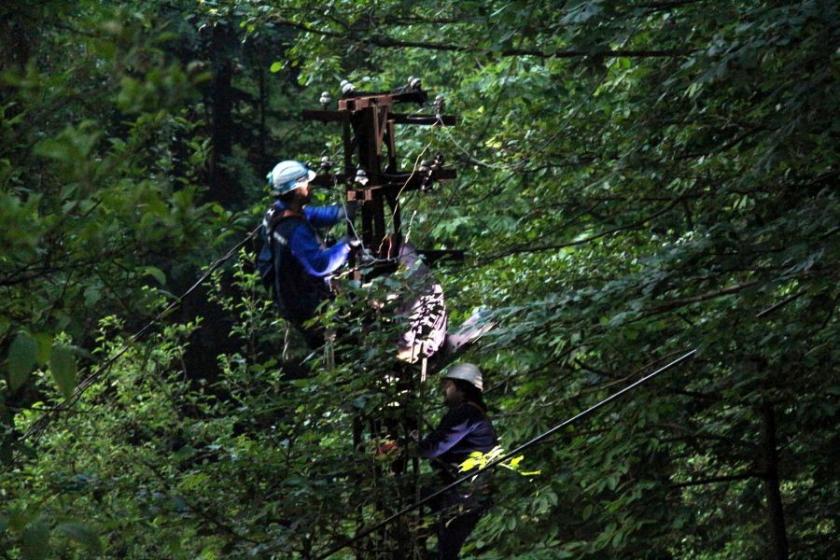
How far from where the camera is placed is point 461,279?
7.04m

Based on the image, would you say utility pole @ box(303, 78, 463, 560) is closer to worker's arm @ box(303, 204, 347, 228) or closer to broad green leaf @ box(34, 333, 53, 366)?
worker's arm @ box(303, 204, 347, 228)

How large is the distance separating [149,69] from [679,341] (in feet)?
12.7

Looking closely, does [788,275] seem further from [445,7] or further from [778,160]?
[445,7]

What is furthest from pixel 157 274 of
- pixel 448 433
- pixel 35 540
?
pixel 448 433

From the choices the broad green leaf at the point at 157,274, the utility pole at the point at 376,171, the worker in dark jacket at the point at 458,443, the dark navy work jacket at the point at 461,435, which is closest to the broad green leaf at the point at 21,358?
the broad green leaf at the point at 157,274

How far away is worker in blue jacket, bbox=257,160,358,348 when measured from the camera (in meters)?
6.17

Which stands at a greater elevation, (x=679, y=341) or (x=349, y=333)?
(x=349, y=333)

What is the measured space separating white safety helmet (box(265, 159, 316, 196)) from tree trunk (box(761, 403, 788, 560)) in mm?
2652

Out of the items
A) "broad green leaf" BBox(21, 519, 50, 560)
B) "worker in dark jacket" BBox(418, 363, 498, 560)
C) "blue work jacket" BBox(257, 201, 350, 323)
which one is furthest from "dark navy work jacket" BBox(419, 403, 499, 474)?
"broad green leaf" BBox(21, 519, 50, 560)

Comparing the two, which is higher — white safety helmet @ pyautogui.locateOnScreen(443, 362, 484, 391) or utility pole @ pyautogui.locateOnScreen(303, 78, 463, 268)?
utility pole @ pyautogui.locateOnScreen(303, 78, 463, 268)

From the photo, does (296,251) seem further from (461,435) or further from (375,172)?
(461,435)

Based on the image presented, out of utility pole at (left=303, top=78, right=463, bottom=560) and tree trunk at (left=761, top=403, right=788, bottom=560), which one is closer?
utility pole at (left=303, top=78, right=463, bottom=560)

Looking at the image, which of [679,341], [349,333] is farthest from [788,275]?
[349,333]

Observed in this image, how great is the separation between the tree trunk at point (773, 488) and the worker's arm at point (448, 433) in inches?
82.4
